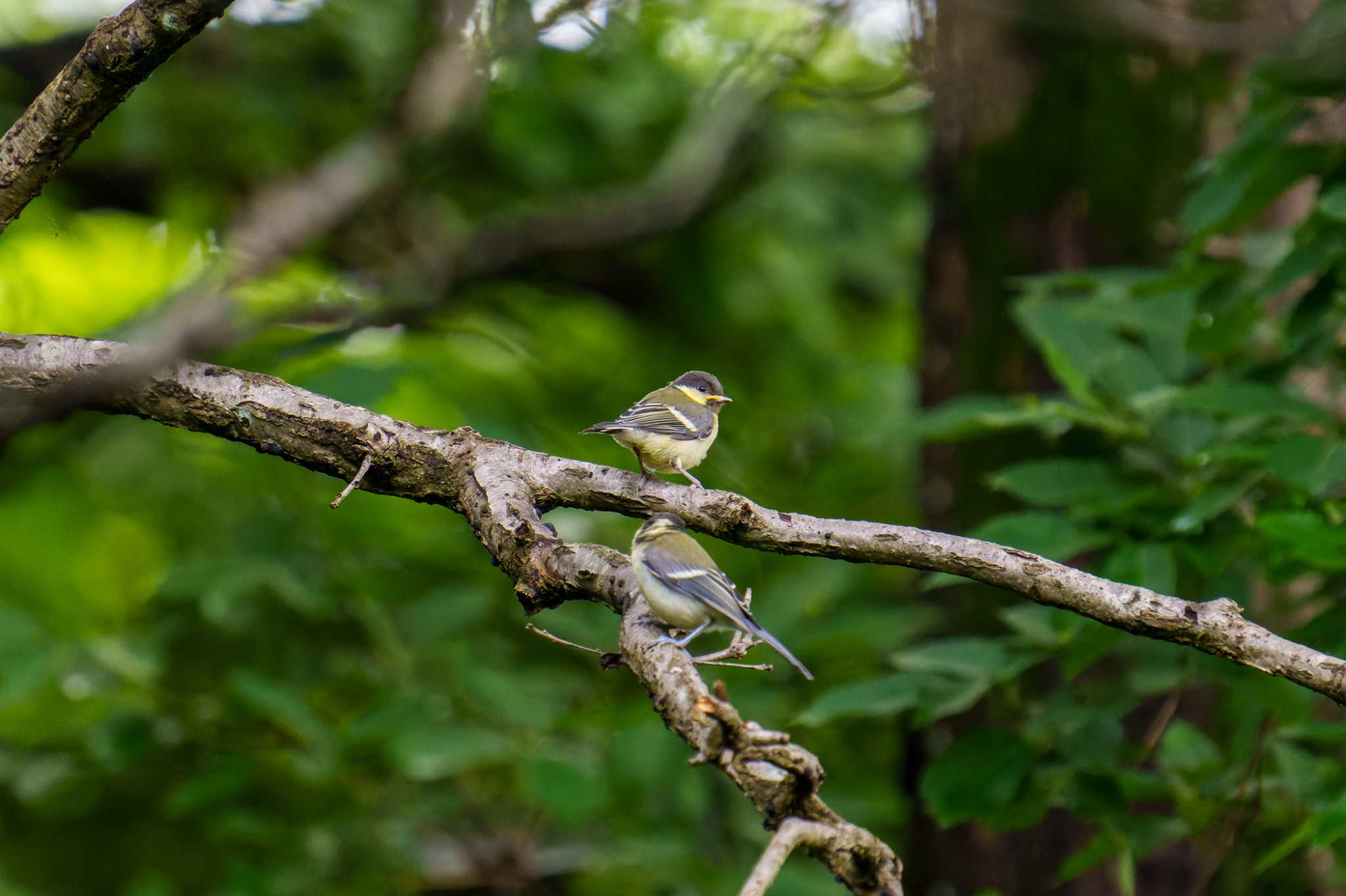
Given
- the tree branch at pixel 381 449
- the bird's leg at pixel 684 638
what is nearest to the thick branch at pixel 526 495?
the tree branch at pixel 381 449

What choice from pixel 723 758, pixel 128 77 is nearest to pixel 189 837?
pixel 128 77

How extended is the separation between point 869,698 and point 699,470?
195 cm

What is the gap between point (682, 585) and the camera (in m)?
2.34

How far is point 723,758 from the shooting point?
1644mm

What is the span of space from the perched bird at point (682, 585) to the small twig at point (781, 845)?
525mm

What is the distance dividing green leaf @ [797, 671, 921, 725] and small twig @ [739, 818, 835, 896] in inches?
74.6

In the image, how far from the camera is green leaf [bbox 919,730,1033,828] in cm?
345

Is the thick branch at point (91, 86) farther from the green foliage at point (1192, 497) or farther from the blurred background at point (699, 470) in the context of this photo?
the green foliage at point (1192, 497)

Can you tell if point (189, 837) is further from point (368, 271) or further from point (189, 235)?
point (368, 271)

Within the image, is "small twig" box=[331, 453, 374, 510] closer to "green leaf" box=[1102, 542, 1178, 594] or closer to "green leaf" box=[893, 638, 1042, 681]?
"green leaf" box=[893, 638, 1042, 681]

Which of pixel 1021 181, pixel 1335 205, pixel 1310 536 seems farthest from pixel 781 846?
pixel 1021 181

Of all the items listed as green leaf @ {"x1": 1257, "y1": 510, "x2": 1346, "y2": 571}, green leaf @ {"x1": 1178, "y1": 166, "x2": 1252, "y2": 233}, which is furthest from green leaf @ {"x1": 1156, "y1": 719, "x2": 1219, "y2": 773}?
green leaf @ {"x1": 1178, "y1": 166, "x2": 1252, "y2": 233}

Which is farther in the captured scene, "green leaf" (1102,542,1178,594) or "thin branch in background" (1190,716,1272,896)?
"thin branch in background" (1190,716,1272,896)

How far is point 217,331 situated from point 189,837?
113 inches
